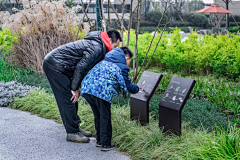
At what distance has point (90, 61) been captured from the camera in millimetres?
3865

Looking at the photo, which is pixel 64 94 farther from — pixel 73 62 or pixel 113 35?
pixel 113 35

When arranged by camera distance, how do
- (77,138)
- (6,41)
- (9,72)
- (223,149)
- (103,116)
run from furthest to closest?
1. (6,41)
2. (9,72)
3. (77,138)
4. (103,116)
5. (223,149)

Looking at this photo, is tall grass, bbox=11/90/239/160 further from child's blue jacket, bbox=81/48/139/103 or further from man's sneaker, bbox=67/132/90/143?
child's blue jacket, bbox=81/48/139/103

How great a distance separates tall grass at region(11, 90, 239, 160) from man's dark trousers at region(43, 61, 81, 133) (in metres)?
0.53

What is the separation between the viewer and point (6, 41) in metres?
9.43

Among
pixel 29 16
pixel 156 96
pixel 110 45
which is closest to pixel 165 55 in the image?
pixel 156 96

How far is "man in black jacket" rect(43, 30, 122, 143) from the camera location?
389cm

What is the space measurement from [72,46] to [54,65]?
14.0 inches

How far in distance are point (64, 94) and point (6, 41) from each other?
242 inches

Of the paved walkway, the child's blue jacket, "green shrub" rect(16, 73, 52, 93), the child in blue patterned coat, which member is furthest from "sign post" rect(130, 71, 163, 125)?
"green shrub" rect(16, 73, 52, 93)

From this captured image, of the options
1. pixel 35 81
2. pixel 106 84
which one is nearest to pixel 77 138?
pixel 106 84

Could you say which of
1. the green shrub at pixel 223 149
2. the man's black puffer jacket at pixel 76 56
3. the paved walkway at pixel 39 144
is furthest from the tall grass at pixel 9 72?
the green shrub at pixel 223 149

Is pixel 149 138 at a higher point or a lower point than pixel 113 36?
lower

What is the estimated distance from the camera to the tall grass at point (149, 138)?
3475mm
